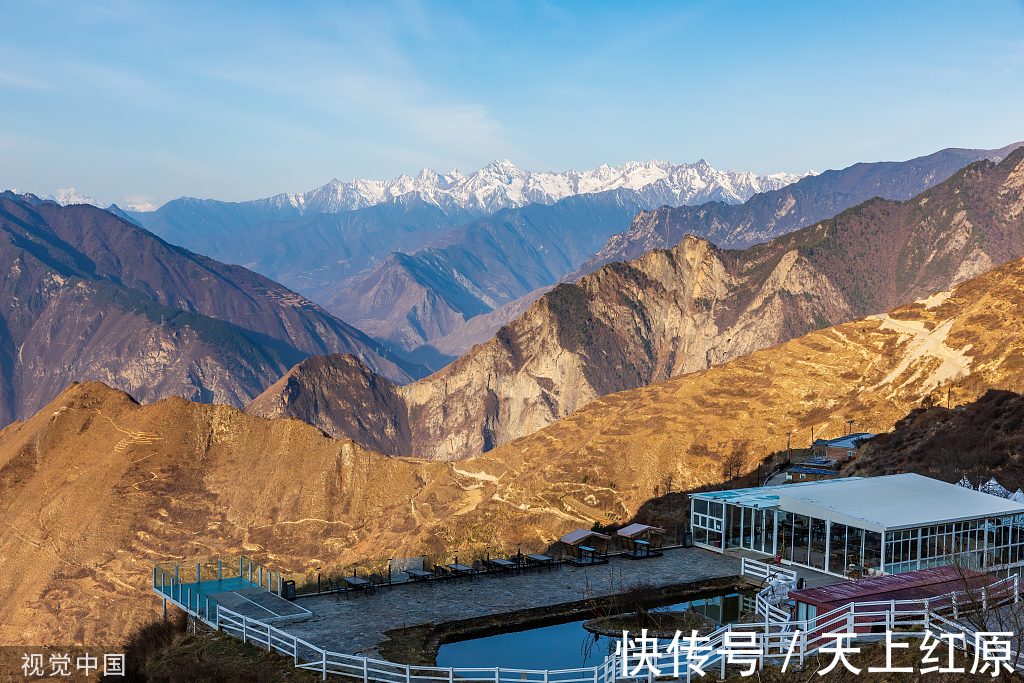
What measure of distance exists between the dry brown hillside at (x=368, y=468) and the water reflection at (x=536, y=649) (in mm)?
45603

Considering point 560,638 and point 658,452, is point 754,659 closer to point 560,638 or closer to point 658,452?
point 560,638

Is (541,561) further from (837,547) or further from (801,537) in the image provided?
(837,547)

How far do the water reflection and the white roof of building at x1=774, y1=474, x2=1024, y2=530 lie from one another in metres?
7.32

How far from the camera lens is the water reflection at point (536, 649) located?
99.6 feet

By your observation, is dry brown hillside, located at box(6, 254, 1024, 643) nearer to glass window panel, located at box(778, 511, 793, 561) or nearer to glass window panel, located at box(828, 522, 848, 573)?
glass window panel, located at box(778, 511, 793, 561)

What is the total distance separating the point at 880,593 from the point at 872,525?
766 cm

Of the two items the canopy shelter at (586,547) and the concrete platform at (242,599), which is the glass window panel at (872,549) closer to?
the canopy shelter at (586,547)

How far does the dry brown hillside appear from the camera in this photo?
8706 cm

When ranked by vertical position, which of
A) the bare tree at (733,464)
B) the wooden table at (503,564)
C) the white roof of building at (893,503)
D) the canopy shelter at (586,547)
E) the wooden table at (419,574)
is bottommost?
the wooden table at (419,574)

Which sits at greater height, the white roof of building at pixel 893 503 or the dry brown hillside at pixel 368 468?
the dry brown hillside at pixel 368 468

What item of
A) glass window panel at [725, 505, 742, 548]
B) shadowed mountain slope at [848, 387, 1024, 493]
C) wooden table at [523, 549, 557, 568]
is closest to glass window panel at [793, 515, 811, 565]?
glass window panel at [725, 505, 742, 548]

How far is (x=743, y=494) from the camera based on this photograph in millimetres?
44688

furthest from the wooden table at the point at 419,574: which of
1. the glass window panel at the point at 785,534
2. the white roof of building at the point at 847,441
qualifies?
the white roof of building at the point at 847,441

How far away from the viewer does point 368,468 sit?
11119 cm
